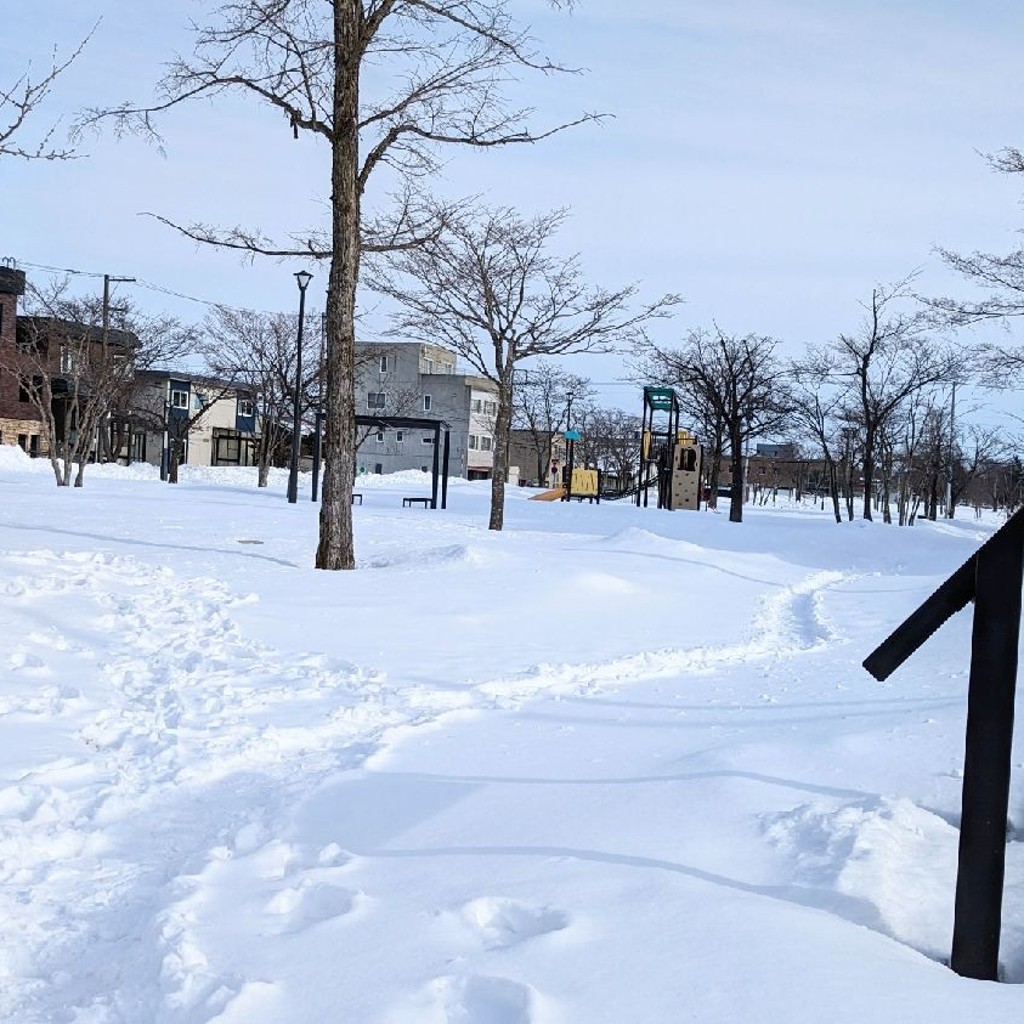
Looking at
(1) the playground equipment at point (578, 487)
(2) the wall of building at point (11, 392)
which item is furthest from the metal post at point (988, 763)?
(2) the wall of building at point (11, 392)

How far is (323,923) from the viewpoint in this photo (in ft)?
10.9

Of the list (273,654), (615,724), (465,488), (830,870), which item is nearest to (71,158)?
(273,654)

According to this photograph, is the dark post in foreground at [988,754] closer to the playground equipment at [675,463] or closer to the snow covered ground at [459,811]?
the snow covered ground at [459,811]

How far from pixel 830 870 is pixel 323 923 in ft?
5.63

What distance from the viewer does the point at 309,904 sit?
3553mm

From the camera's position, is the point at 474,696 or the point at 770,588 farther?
the point at 770,588

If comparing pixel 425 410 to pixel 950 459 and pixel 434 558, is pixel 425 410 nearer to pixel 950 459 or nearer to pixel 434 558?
pixel 950 459

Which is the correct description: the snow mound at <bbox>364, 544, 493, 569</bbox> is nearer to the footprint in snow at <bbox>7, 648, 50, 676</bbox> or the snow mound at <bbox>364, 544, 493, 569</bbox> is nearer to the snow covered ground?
the snow covered ground

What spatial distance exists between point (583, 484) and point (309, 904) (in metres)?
42.7

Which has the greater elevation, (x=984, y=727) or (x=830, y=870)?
(x=984, y=727)

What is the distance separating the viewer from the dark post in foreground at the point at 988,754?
3029mm

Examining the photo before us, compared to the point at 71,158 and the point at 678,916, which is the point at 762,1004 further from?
the point at 71,158

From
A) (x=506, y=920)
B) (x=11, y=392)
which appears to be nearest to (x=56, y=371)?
(x=11, y=392)

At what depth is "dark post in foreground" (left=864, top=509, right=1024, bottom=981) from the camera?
3.03 meters
